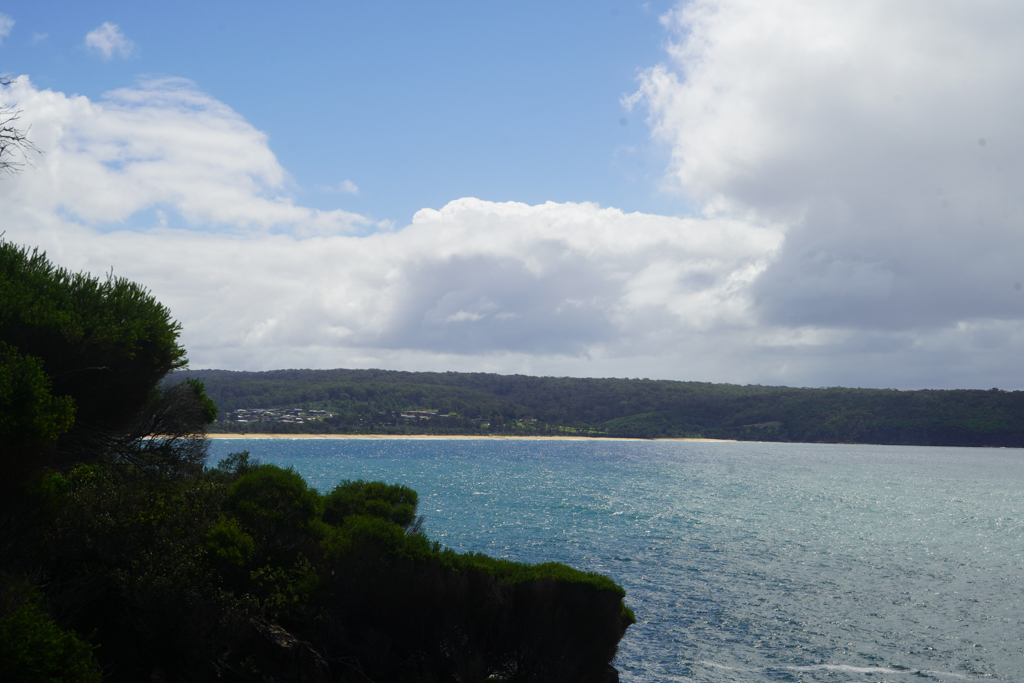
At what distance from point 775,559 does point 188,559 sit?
3443 cm

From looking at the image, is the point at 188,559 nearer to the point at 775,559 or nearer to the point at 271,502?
the point at 271,502

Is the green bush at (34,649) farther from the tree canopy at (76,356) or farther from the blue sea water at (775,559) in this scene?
the blue sea water at (775,559)

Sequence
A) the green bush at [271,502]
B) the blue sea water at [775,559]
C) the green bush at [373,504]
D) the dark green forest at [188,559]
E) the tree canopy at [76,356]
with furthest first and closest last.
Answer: the blue sea water at [775,559] → the green bush at [373,504] → the green bush at [271,502] → the dark green forest at [188,559] → the tree canopy at [76,356]

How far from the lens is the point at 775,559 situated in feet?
127

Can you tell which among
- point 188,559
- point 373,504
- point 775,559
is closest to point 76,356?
point 188,559

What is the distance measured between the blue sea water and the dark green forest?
20.3ft

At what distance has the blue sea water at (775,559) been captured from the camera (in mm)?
22406

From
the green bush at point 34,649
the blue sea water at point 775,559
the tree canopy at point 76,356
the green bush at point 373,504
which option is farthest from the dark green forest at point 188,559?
the blue sea water at point 775,559

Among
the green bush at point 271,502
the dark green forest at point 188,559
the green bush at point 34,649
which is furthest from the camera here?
the green bush at point 271,502

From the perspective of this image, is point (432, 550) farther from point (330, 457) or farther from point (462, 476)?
point (330, 457)

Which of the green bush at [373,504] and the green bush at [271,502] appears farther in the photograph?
the green bush at [373,504]

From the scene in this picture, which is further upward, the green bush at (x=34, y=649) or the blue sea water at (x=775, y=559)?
the green bush at (x=34, y=649)

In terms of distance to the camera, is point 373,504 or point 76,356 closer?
point 76,356

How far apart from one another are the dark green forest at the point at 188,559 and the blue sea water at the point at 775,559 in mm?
6178
